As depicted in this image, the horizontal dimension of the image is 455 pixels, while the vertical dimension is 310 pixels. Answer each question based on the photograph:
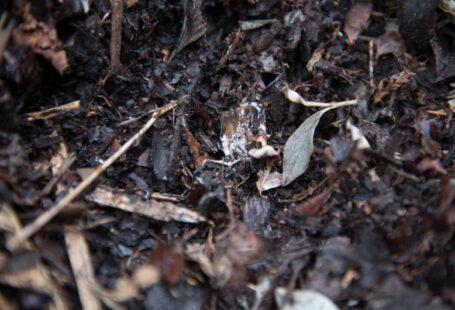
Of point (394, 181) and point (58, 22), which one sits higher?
point (58, 22)

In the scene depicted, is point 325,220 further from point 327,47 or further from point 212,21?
point 212,21

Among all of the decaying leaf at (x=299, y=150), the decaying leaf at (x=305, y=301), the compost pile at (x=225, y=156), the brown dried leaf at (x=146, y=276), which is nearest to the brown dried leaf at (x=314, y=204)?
the compost pile at (x=225, y=156)

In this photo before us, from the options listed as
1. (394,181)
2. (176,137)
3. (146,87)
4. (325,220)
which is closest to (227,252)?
(325,220)

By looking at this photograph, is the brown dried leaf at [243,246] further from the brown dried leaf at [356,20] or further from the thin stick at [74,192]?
the brown dried leaf at [356,20]

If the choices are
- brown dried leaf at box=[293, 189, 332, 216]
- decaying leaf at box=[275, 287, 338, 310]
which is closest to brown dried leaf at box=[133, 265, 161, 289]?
decaying leaf at box=[275, 287, 338, 310]

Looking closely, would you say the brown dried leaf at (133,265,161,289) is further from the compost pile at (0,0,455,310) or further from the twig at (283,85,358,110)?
the twig at (283,85,358,110)

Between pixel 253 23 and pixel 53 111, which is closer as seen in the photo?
pixel 53 111

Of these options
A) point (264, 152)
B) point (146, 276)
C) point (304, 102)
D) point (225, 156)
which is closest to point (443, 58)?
point (304, 102)

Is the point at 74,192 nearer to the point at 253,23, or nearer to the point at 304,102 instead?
the point at 304,102
